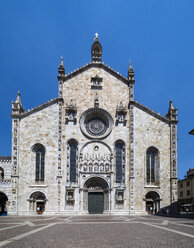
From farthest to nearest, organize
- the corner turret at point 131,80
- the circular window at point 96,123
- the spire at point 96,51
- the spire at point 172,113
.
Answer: the spire at point 96,51, the corner turret at point 131,80, the spire at point 172,113, the circular window at point 96,123

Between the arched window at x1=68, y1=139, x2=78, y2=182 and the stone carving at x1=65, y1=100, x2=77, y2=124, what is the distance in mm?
2655

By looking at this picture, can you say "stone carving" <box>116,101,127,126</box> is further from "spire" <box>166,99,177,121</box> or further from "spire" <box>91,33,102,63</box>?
"spire" <box>91,33,102,63</box>

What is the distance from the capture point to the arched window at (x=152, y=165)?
34844 mm

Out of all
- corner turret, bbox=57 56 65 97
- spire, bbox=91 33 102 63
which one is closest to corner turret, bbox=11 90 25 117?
corner turret, bbox=57 56 65 97

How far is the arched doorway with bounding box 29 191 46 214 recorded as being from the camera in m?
32.8

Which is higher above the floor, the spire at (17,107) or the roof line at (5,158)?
the spire at (17,107)

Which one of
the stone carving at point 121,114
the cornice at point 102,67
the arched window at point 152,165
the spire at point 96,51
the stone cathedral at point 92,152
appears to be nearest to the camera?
the stone cathedral at point 92,152

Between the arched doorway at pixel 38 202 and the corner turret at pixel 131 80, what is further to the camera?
the corner turret at pixel 131 80

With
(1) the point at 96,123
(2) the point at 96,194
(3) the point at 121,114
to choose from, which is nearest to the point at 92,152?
(1) the point at 96,123

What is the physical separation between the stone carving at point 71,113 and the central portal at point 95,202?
9.70 meters

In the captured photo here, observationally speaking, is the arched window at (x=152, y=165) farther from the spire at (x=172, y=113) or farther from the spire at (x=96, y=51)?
the spire at (x=96, y=51)

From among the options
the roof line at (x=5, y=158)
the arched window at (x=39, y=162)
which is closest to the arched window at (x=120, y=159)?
the arched window at (x=39, y=162)

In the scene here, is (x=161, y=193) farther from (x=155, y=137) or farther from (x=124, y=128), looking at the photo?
(x=124, y=128)

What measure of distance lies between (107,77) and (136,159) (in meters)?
11.8
